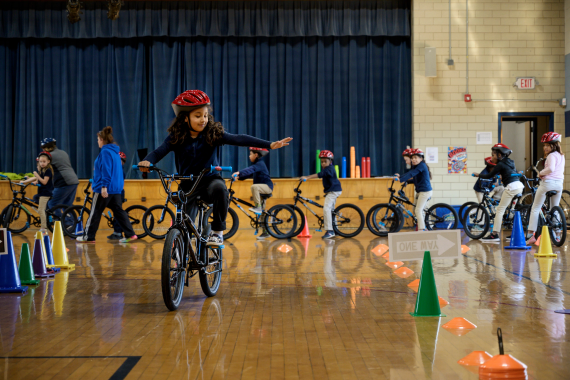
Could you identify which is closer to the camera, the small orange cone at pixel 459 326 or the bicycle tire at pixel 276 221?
the small orange cone at pixel 459 326

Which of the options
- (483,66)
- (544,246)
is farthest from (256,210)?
(483,66)

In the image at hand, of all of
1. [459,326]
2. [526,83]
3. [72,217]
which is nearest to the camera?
[459,326]

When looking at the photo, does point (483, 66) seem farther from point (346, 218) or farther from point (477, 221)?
point (346, 218)

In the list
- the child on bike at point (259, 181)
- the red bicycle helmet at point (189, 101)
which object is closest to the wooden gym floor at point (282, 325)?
the red bicycle helmet at point (189, 101)

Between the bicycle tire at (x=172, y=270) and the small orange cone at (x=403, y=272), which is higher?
the bicycle tire at (x=172, y=270)

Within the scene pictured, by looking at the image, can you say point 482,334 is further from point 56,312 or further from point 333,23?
point 333,23

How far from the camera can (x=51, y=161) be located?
866 centimetres

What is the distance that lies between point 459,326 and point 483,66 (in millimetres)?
9136

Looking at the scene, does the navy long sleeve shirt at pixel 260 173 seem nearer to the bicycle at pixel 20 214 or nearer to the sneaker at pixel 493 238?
the bicycle at pixel 20 214

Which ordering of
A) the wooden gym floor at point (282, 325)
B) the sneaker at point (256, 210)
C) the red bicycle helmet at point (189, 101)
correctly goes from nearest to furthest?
the wooden gym floor at point (282, 325) → the red bicycle helmet at point (189, 101) → the sneaker at point (256, 210)

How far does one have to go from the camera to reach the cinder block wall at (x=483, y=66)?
10.8 metres

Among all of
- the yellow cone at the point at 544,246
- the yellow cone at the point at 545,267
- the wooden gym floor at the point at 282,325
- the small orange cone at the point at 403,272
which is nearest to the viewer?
the wooden gym floor at the point at 282,325

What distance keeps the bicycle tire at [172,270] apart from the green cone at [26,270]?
60.5 inches

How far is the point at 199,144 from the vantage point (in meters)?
3.62
